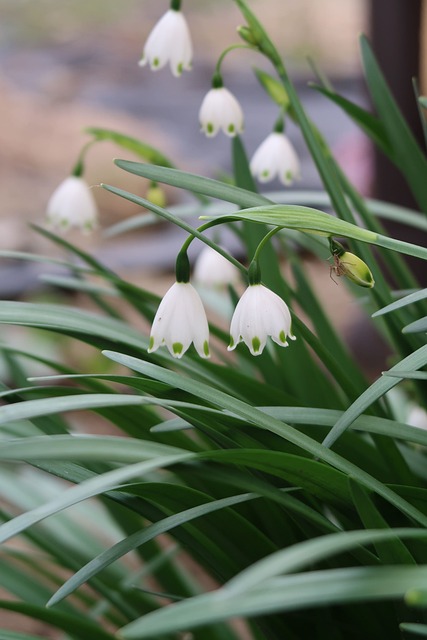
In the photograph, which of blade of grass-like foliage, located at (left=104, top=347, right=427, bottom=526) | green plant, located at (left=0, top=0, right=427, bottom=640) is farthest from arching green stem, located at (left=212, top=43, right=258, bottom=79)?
blade of grass-like foliage, located at (left=104, top=347, right=427, bottom=526)

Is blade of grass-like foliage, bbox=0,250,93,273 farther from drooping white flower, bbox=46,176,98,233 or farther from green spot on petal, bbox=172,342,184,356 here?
green spot on petal, bbox=172,342,184,356

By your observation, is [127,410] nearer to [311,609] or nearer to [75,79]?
[311,609]

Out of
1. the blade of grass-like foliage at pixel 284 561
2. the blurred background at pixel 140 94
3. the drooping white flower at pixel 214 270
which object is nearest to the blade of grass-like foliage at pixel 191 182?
the blade of grass-like foliage at pixel 284 561

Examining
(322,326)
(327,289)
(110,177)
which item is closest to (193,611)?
(322,326)

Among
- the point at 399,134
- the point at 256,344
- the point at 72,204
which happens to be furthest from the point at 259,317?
the point at 72,204

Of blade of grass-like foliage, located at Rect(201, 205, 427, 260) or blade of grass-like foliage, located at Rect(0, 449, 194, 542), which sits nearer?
blade of grass-like foliage, located at Rect(0, 449, 194, 542)

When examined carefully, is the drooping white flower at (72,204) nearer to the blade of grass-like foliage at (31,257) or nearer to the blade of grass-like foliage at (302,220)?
the blade of grass-like foliage at (31,257)

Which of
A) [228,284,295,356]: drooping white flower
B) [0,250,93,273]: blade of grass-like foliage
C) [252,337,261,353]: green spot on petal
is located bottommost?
[252,337,261,353]: green spot on petal
